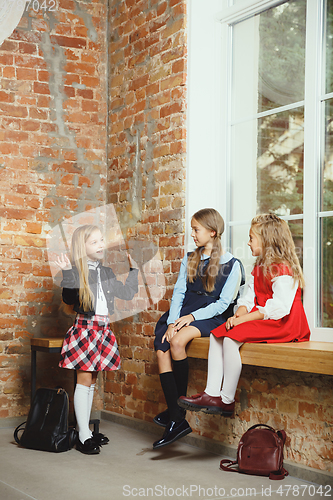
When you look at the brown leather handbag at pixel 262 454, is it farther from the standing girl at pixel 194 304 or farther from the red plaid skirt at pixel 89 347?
the red plaid skirt at pixel 89 347

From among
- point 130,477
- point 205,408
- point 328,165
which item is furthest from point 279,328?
point 130,477

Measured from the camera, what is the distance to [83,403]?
3.38 metres

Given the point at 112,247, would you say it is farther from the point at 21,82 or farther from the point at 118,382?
the point at 21,82

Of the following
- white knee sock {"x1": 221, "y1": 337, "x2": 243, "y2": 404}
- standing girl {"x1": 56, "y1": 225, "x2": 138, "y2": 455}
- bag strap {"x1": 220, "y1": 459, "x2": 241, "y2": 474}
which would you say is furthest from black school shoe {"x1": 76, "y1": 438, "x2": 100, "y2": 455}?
white knee sock {"x1": 221, "y1": 337, "x2": 243, "y2": 404}

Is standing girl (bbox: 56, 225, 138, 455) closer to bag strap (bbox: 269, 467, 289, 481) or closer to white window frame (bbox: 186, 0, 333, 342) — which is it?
white window frame (bbox: 186, 0, 333, 342)

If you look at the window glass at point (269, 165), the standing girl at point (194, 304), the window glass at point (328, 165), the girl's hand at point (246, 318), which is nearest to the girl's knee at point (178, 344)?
the standing girl at point (194, 304)

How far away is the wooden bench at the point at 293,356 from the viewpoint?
8.34 ft

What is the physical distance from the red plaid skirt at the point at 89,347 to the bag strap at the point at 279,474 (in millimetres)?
1120

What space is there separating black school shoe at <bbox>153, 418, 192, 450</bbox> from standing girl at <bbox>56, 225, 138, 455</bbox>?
0.47m

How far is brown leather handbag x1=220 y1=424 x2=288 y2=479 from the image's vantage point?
109 inches

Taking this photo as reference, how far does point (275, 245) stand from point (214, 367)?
0.69m

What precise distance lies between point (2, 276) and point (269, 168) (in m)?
1.96

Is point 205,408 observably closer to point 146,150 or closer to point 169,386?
point 169,386

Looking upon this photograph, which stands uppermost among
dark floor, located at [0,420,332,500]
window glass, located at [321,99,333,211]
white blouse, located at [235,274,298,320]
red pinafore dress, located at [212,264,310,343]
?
window glass, located at [321,99,333,211]
